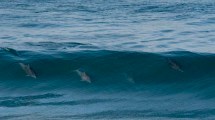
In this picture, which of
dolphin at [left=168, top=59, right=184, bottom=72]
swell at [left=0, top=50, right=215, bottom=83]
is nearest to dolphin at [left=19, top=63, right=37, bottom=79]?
swell at [left=0, top=50, right=215, bottom=83]

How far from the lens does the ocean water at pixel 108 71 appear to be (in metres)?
9.66

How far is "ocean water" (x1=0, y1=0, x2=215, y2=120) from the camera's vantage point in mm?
9664

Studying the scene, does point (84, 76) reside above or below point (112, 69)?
below

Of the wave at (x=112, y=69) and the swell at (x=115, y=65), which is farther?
the swell at (x=115, y=65)

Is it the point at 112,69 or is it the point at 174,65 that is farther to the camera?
the point at 112,69

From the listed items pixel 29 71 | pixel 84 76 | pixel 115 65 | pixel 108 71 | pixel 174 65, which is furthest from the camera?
pixel 115 65

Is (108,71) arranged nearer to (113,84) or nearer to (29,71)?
(113,84)

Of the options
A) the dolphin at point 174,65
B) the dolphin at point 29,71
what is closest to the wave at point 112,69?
the dolphin at point 174,65

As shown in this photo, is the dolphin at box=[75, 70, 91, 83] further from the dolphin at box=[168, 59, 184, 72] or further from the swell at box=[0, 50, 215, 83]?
the dolphin at box=[168, 59, 184, 72]

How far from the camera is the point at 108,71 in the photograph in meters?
12.2

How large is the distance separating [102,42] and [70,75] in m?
3.28

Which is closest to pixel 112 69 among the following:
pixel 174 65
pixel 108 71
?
pixel 108 71

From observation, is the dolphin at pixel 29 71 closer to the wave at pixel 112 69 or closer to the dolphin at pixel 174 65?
the wave at pixel 112 69

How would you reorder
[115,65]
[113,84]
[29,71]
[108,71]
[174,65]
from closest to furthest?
[113,84] < [29,71] < [174,65] < [108,71] < [115,65]
